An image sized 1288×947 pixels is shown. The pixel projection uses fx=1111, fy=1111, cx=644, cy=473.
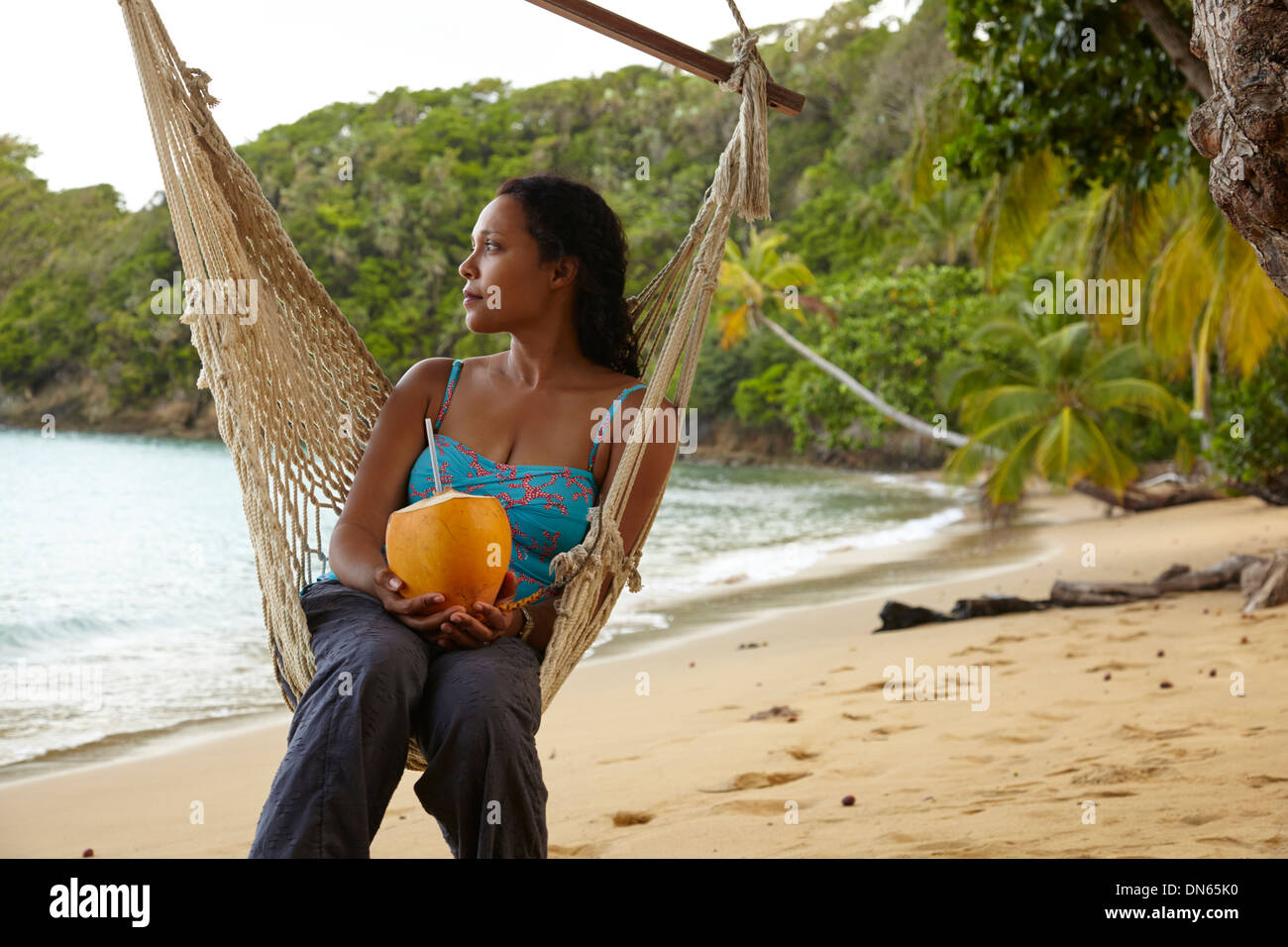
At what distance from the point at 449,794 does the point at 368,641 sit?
7.2 inches

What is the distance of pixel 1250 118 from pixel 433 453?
0.99m

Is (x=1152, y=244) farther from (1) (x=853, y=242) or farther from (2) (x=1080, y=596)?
(1) (x=853, y=242)

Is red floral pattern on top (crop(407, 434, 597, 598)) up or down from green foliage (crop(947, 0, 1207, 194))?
down

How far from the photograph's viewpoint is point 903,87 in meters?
23.8

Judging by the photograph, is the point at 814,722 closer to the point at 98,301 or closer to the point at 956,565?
the point at 956,565

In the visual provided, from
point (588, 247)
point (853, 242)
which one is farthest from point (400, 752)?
point (853, 242)

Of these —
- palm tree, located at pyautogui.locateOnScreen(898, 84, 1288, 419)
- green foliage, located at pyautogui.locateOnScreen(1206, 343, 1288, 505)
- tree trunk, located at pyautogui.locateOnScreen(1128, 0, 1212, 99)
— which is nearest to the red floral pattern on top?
tree trunk, located at pyautogui.locateOnScreen(1128, 0, 1212, 99)

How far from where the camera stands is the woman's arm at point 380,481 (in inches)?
54.6

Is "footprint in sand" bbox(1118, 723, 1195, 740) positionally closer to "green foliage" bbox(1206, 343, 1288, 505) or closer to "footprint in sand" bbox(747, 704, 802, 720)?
"footprint in sand" bbox(747, 704, 802, 720)

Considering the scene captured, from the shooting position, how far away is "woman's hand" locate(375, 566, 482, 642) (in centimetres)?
125

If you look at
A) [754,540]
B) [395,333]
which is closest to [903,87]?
[395,333]

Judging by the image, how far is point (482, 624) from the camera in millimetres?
1278

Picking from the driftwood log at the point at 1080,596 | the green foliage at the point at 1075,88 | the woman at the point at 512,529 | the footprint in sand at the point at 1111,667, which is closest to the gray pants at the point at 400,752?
the woman at the point at 512,529

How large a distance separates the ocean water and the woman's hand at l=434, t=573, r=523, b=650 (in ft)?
4.44
